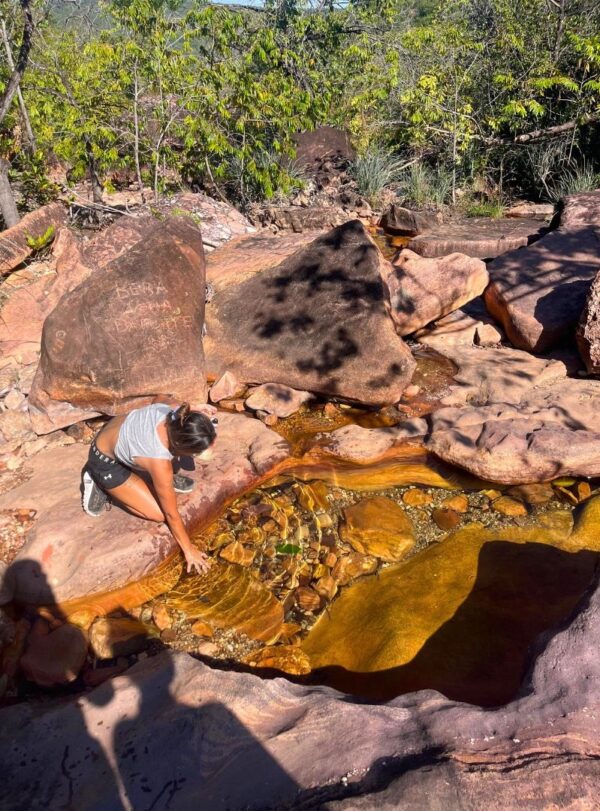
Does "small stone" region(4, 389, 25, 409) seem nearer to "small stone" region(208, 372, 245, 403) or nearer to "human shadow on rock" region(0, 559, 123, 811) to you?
"small stone" region(208, 372, 245, 403)

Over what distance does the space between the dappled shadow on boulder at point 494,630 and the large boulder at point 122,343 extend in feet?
8.45

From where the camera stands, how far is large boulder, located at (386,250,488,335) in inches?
208

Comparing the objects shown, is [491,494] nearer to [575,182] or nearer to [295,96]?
[295,96]

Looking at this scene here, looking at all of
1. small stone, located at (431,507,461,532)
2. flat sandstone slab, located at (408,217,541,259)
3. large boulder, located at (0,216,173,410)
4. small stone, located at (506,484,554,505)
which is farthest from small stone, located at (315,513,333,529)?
flat sandstone slab, located at (408,217,541,259)

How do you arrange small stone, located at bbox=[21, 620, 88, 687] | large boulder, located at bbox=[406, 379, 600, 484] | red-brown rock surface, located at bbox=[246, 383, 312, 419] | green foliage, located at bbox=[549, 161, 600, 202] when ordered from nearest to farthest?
1. small stone, located at bbox=[21, 620, 88, 687]
2. large boulder, located at bbox=[406, 379, 600, 484]
3. red-brown rock surface, located at bbox=[246, 383, 312, 419]
4. green foliage, located at bbox=[549, 161, 600, 202]

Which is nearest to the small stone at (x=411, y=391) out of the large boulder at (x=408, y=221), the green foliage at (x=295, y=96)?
the large boulder at (x=408, y=221)

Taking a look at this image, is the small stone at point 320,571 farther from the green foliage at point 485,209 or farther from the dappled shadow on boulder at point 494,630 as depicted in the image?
the green foliage at point 485,209

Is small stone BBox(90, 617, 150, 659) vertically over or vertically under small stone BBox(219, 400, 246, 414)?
under

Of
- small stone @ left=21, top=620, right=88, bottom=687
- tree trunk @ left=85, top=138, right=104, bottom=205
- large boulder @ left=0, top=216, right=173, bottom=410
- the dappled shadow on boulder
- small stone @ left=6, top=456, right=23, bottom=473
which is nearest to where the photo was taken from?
the dappled shadow on boulder

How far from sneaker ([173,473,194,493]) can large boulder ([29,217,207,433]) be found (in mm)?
1030

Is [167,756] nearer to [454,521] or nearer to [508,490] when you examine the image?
[454,521]

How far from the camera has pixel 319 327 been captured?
15.5 ft

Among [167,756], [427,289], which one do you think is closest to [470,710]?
[167,756]

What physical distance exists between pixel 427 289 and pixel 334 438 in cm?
209
